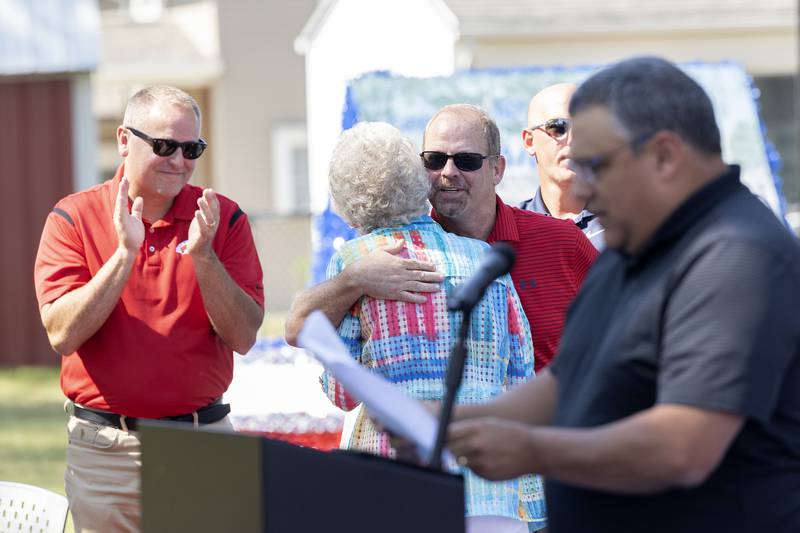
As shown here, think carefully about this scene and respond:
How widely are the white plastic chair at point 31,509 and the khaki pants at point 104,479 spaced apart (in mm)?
274

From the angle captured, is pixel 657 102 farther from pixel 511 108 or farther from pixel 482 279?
pixel 511 108

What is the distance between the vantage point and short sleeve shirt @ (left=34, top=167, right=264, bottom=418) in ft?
12.5

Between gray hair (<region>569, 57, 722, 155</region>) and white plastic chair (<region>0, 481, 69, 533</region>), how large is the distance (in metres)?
2.16

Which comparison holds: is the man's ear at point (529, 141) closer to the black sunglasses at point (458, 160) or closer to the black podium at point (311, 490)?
the black sunglasses at point (458, 160)

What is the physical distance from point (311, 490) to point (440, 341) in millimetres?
1121

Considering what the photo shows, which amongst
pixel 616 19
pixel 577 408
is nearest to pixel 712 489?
pixel 577 408

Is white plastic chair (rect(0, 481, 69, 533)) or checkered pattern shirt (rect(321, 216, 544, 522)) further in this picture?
white plastic chair (rect(0, 481, 69, 533))

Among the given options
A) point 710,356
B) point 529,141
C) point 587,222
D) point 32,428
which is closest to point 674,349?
point 710,356

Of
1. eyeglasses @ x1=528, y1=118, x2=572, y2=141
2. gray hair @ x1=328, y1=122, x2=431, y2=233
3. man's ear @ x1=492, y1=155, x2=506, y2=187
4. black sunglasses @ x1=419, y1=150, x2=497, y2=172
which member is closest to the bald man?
eyeglasses @ x1=528, y1=118, x2=572, y2=141

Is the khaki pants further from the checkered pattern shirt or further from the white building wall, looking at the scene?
the white building wall

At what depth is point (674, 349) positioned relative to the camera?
206 centimetres

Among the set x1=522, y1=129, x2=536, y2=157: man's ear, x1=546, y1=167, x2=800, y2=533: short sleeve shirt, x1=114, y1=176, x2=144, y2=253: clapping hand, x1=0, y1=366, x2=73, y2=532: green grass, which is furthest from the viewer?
x1=0, y1=366, x2=73, y2=532: green grass

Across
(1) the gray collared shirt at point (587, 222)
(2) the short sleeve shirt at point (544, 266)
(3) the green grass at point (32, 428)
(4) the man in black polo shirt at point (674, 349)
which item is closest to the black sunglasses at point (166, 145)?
(2) the short sleeve shirt at point (544, 266)

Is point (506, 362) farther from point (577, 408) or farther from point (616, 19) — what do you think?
point (616, 19)
